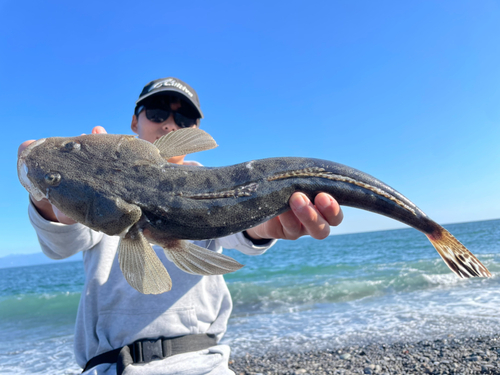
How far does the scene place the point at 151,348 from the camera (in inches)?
116

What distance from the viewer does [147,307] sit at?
314 cm

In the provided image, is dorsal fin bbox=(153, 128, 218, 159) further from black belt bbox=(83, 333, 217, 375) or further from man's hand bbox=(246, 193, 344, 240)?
black belt bbox=(83, 333, 217, 375)

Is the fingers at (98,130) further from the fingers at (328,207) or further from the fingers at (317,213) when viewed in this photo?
the fingers at (328,207)

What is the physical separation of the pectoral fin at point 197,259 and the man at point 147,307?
690 millimetres

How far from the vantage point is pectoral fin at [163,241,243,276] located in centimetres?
212

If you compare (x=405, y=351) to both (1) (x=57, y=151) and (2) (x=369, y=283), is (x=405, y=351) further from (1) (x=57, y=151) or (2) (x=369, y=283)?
(2) (x=369, y=283)

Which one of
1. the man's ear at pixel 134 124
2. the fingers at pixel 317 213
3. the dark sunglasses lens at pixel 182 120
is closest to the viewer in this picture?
the fingers at pixel 317 213

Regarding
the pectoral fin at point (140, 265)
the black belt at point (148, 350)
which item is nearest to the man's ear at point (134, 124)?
the pectoral fin at point (140, 265)

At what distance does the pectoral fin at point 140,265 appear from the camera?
2104mm

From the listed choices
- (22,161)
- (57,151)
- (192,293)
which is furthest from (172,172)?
(192,293)

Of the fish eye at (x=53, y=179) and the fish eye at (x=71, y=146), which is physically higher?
the fish eye at (x=71, y=146)

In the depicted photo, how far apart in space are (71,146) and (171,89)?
1961 mm

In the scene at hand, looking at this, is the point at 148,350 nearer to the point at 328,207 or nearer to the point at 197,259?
the point at 197,259

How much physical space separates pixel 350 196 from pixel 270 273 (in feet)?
66.1
